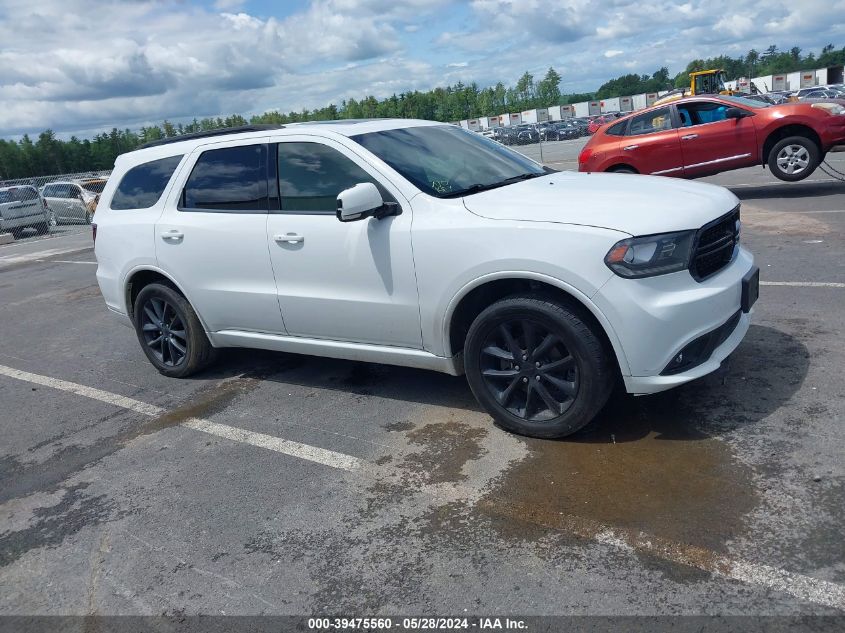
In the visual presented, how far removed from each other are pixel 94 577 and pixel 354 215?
2.22m

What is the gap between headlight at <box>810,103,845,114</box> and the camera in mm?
11445

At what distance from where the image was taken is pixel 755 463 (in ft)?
11.5

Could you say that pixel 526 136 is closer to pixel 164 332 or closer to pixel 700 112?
pixel 700 112

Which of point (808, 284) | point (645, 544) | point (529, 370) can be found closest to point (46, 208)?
point (808, 284)

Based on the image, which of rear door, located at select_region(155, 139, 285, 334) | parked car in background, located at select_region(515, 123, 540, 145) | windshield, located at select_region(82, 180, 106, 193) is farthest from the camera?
parked car in background, located at select_region(515, 123, 540, 145)

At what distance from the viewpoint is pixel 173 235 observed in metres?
5.34

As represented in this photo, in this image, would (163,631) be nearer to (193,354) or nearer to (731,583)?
A: (731,583)

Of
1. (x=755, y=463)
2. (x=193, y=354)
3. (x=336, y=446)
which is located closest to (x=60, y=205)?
(x=193, y=354)

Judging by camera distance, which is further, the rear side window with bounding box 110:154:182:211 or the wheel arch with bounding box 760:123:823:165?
the wheel arch with bounding box 760:123:823:165

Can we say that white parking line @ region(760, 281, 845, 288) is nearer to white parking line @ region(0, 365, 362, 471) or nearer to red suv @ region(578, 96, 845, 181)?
white parking line @ region(0, 365, 362, 471)

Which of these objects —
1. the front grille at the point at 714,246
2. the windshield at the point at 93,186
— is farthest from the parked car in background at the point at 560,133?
the front grille at the point at 714,246

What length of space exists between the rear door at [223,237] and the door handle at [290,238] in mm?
139

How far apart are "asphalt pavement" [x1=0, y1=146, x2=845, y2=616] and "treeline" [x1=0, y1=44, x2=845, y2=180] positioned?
156ft

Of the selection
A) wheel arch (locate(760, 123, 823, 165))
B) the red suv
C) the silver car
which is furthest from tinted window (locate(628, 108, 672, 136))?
the silver car
